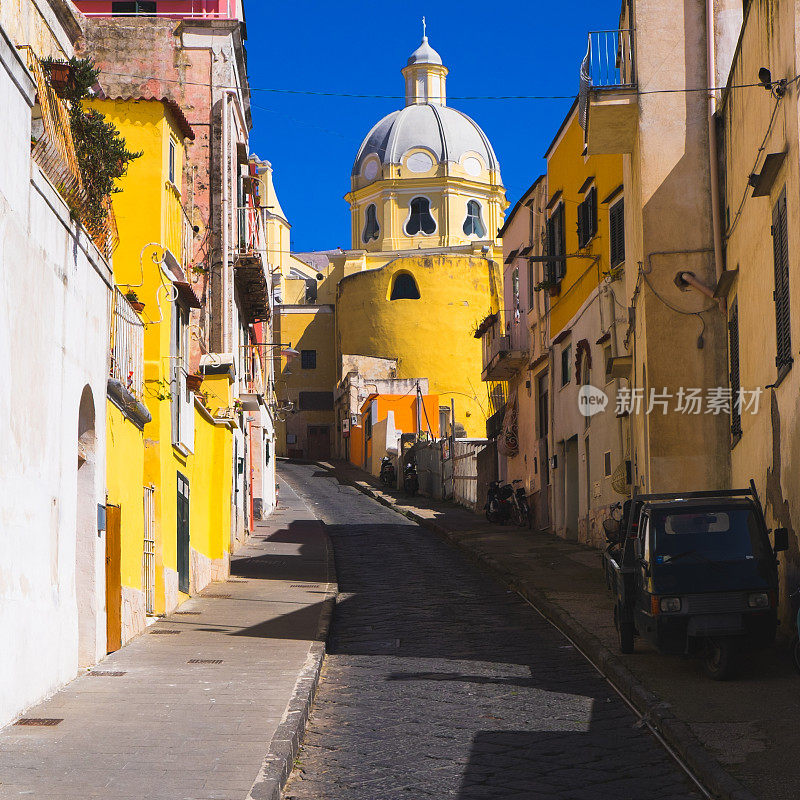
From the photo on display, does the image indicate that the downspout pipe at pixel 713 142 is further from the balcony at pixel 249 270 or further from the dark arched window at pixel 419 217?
the dark arched window at pixel 419 217

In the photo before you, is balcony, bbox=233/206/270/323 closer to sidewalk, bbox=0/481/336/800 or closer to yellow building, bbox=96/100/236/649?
yellow building, bbox=96/100/236/649

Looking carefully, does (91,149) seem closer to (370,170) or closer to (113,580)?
(113,580)

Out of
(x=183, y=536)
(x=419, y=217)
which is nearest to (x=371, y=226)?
(x=419, y=217)

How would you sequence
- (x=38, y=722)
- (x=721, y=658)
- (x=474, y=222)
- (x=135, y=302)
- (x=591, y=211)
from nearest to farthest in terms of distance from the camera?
(x=38, y=722) → (x=721, y=658) → (x=135, y=302) → (x=591, y=211) → (x=474, y=222)

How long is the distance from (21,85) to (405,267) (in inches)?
2068

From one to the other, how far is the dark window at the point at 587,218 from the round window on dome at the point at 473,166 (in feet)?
144

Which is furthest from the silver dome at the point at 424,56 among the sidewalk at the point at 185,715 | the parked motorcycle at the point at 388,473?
the sidewalk at the point at 185,715

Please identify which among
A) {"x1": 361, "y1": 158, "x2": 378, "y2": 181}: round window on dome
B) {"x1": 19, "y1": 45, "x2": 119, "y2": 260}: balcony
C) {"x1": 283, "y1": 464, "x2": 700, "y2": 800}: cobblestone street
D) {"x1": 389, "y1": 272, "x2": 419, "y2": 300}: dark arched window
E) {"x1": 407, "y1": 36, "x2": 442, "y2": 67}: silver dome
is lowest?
{"x1": 283, "y1": 464, "x2": 700, "y2": 800}: cobblestone street

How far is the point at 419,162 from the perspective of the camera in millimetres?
66250

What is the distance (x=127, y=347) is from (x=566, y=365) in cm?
1398

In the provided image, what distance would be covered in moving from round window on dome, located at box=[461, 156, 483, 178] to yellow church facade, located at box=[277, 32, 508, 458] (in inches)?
3.1

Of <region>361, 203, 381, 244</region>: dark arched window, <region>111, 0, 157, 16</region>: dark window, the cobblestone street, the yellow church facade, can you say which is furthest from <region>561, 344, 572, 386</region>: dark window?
<region>361, 203, 381, 244</region>: dark arched window

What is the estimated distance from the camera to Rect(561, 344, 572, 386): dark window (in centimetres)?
2519

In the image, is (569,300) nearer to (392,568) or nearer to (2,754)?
(392,568)
